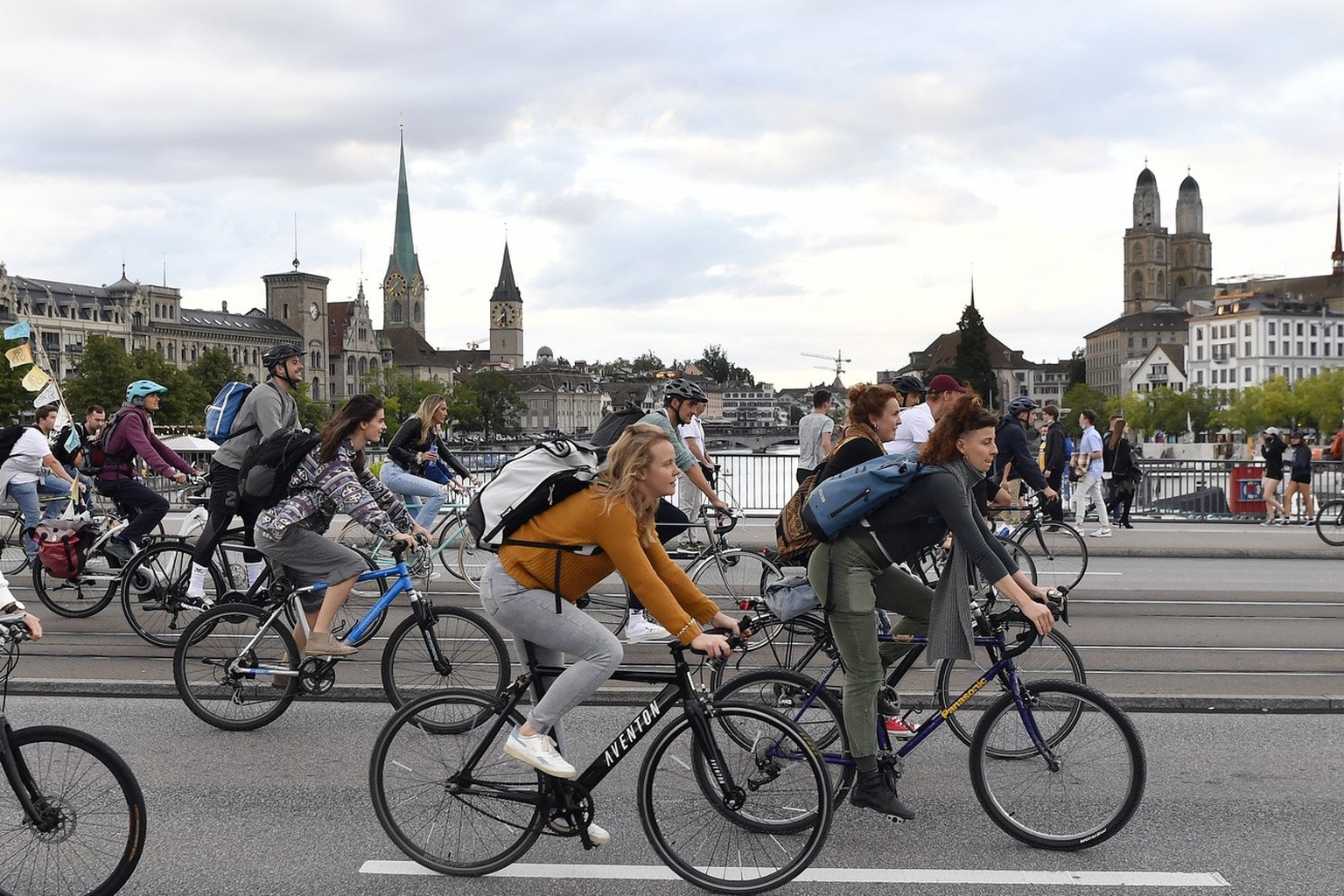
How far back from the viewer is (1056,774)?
5.65 m

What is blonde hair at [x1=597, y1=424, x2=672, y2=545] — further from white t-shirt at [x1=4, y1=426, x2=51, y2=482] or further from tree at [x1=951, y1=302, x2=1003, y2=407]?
tree at [x1=951, y1=302, x2=1003, y2=407]

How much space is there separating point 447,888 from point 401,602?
105 inches

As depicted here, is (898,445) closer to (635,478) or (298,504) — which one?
(298,504)

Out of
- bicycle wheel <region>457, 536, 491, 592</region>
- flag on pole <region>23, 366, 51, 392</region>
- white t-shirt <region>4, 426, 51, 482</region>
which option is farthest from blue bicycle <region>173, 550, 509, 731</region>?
flag on pole <region>23, 366, 51, 392</region>

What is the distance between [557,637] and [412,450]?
8169 millimetres

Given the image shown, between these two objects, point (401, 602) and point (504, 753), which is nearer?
point (504, 753)

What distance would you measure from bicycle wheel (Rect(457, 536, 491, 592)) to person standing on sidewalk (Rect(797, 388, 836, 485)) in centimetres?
338

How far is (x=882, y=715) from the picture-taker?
233 inches

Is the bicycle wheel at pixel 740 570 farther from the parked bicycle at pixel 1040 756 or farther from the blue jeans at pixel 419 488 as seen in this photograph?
the parked bicycle at pixel 1040 756

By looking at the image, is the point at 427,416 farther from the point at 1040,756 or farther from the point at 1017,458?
the point at 1040,756

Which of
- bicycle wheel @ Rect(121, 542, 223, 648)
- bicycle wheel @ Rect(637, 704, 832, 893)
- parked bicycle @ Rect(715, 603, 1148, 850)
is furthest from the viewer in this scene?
bicycle wheel @ Rect(121, 542, 223, 648)

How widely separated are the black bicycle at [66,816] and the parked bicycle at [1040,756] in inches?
85.9

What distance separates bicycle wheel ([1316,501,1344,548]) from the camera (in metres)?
19.4

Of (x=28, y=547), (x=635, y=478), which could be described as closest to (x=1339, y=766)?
(x=635, y=478)
